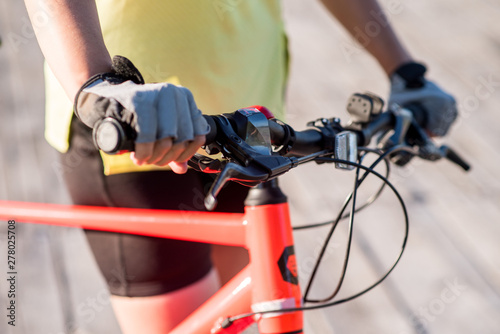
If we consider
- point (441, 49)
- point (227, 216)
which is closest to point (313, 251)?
point (227, 216)

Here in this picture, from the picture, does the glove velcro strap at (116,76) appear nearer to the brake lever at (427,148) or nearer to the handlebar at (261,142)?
the handlebar at (261,142)

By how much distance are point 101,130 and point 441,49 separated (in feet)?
10.5

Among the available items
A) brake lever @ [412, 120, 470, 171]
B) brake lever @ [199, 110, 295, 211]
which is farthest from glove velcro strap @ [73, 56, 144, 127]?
brake lever @ [412, 120, 470, 171]

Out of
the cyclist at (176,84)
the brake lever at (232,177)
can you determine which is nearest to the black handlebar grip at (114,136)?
the brake lever at (232,177)

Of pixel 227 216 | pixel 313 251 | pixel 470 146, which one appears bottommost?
pixel 313 251

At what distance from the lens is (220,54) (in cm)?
98

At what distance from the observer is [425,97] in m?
1.16

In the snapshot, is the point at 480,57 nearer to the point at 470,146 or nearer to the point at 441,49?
the point at 441,49

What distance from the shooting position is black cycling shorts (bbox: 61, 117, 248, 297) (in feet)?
3.44

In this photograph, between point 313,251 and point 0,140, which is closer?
point 313,251

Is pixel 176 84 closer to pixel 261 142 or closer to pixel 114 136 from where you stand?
pixel 261 142

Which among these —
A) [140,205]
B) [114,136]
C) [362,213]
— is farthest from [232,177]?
[362,213]

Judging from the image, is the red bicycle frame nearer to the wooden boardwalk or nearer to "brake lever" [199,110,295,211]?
"brake lever" [199,110,295,211]

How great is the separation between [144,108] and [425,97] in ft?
2.56
